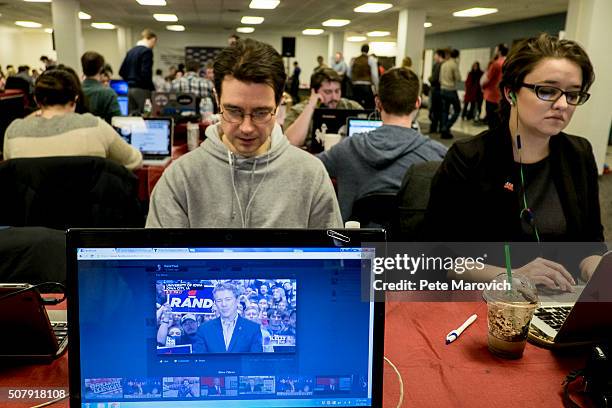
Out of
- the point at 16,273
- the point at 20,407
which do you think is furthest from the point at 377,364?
the point at 16,273

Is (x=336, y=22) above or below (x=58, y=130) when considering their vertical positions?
above

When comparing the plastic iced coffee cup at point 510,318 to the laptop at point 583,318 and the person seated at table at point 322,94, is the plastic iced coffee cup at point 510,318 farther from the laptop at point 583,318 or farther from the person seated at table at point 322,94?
the person seated at table at point 322,94

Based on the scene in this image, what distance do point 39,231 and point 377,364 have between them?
3.49 feet

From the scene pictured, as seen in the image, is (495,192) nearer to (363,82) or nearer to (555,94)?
(555,94)

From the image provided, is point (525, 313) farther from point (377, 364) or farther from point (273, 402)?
point (273, 402)

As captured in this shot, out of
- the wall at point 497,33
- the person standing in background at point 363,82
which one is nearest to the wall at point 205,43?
the wall at point 497,33

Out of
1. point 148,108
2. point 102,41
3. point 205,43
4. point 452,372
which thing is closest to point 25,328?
point 452,372

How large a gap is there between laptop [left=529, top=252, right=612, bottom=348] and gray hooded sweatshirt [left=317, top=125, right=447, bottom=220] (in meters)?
1.38

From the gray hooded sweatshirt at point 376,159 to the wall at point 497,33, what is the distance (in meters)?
9.45

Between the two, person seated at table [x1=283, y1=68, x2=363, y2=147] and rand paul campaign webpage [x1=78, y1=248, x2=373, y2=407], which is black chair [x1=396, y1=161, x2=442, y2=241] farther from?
person seated at table [x1=283, y1=68, x2=363, y2=147]

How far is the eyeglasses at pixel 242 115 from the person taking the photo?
1.48m

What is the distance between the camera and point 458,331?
1256 millimetres

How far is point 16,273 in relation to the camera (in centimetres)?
143

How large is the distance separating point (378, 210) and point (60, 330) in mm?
1474
